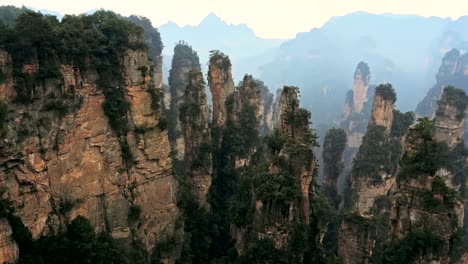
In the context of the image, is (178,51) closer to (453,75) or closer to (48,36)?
(48,36)

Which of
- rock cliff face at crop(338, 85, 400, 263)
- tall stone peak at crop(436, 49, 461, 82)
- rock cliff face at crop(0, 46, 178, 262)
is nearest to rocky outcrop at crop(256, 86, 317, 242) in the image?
rock cliff face at crop(0, 46, 178, 262)

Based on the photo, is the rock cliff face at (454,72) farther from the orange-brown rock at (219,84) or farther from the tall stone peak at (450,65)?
the orange-brown rock at (219,84)

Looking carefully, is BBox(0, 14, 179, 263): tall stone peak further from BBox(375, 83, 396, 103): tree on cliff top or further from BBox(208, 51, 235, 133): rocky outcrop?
BBox(375, 83, 396, 103): tree on cliff top

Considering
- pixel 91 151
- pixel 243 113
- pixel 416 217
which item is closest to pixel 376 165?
pixel 243 113

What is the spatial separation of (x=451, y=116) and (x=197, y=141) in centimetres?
2663

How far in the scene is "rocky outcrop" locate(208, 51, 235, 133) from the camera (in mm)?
36125

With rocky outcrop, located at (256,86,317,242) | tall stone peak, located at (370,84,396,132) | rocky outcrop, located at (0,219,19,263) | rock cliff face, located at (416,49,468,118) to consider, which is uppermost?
rock cliff face, located at (416,49,468,118)

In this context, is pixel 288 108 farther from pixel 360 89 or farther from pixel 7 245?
pixel 360 89

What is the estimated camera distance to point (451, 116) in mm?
42719

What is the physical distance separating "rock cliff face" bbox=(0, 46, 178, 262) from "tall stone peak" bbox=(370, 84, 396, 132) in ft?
75.4

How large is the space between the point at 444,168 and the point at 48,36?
3425cm

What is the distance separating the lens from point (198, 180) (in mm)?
32062

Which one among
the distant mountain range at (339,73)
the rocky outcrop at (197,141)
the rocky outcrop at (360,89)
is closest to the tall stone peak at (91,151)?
the rocky outcrop at (197,141)

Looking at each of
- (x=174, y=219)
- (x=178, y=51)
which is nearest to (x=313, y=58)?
(x=178, y=51)
